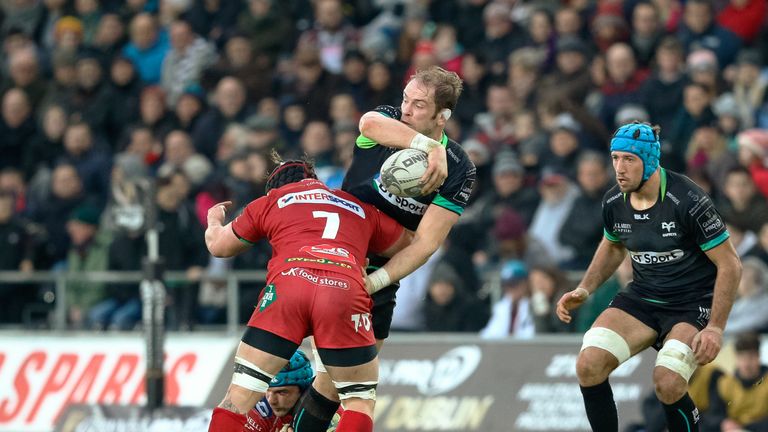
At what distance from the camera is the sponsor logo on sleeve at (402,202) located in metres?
9.88

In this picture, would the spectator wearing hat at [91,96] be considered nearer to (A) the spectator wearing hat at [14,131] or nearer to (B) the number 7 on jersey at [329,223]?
(A) the spectator wearing hat at [14,131]

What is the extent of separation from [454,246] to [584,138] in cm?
186

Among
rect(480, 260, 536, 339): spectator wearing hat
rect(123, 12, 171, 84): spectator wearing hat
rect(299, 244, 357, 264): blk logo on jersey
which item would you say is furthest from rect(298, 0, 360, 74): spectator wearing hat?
rect(299, 244, 357, 264): blk logo on jersey

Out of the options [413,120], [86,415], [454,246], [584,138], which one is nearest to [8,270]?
[86,415]

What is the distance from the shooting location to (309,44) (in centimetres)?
1884

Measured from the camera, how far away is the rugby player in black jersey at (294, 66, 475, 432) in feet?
31.5

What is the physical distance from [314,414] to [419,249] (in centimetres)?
127

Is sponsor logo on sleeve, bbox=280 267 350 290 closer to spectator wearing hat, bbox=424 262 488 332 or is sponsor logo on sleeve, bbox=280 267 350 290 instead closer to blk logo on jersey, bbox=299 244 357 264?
blk logo on jersey, bbox=299 244 357 264

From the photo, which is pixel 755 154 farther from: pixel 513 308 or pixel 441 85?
pixel 441 85

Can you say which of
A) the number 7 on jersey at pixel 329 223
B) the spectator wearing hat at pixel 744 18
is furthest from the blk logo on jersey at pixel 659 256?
the spectator wearing hat at pixel 744 18

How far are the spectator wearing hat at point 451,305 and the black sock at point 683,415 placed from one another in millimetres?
5210

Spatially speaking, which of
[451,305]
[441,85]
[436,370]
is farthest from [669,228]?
[451,305]

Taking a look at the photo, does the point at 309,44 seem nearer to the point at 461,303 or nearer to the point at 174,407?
the point at 461,303

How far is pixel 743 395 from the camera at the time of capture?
42.0ft
